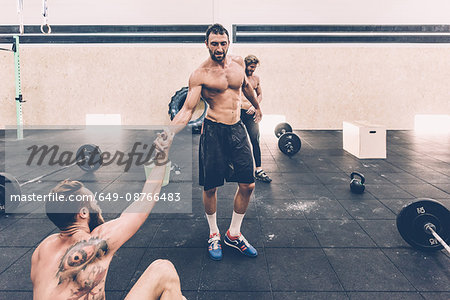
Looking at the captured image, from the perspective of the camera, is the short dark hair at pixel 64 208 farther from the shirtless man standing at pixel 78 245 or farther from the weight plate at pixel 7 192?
the weight plate at pixel 7 192

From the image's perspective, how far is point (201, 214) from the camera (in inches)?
123

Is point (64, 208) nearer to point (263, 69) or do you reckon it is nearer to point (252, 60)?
point (252, 60)

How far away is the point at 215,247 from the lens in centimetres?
235

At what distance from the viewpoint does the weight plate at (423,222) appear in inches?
88.9

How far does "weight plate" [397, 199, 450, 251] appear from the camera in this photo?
226 centimetres

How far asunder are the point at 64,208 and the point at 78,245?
5.3 inches

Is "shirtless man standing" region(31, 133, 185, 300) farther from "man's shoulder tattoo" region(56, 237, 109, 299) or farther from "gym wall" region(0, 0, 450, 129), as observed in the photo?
"gym wall" region(0, 0, 450, 129)

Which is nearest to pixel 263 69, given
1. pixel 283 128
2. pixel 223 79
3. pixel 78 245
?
pixel 283 128

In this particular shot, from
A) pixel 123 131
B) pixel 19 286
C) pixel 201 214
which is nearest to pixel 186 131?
pixel 123 131

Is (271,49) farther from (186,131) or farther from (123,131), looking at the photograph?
(123,131)
